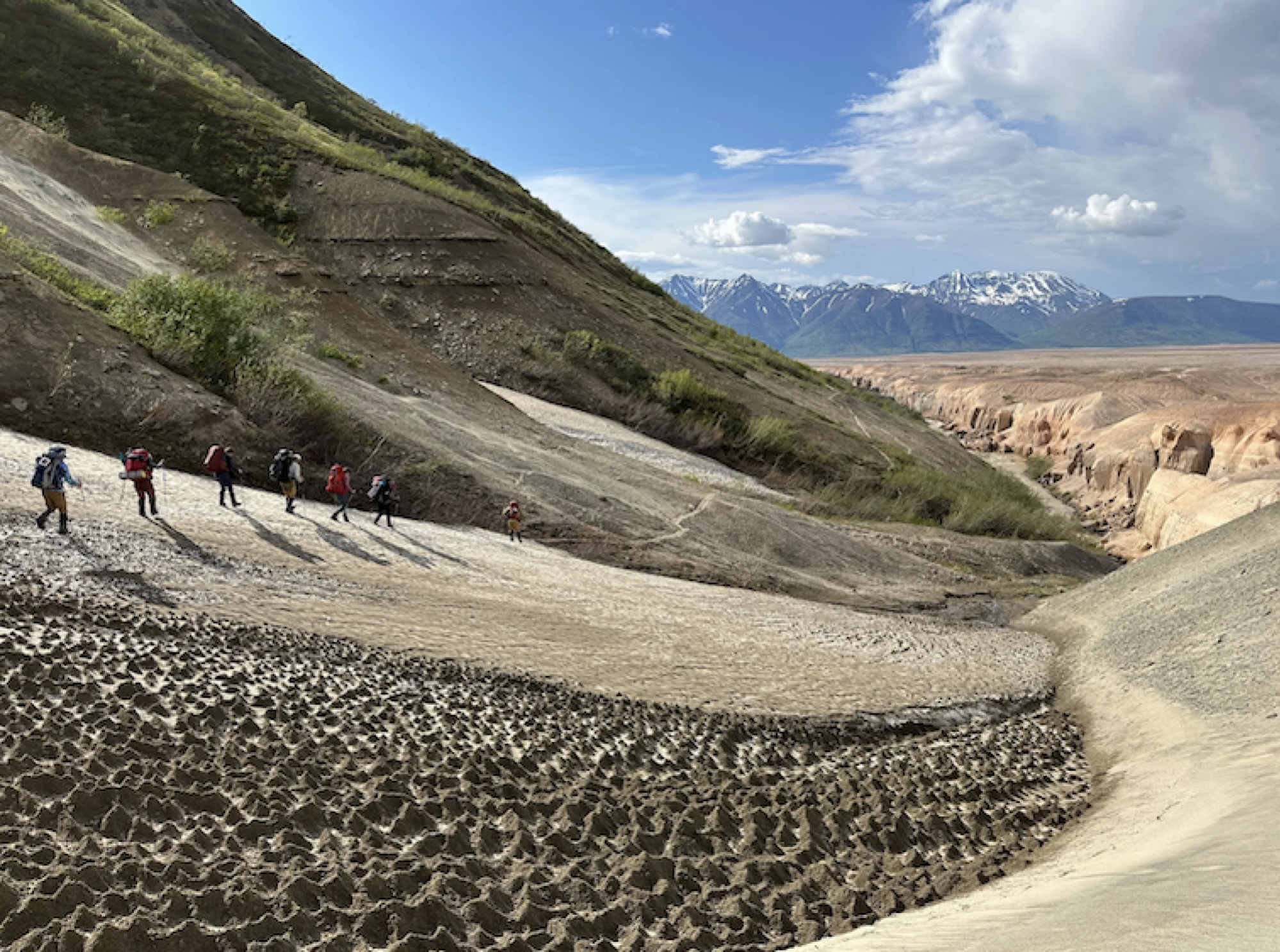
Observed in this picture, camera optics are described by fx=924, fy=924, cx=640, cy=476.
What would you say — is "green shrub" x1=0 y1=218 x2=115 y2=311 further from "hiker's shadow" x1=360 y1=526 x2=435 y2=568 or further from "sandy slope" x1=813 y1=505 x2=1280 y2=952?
"sandy slope" x1=813 y1=505 x2=1280 y2=952

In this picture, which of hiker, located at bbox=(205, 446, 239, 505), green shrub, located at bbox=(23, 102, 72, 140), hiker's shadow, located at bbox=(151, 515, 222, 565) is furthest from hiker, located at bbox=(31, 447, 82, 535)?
green shrub, located at bbox=(23, 102, 72, 140)

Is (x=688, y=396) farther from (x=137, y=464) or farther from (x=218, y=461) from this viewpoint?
(x=137, y=464)

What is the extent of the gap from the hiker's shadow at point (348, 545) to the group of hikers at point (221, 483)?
1.07m

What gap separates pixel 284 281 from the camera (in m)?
27.3

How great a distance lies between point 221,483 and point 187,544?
117 inches

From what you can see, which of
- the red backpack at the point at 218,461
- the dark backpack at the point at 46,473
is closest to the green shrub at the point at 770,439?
the red backpack at the point at 218,461

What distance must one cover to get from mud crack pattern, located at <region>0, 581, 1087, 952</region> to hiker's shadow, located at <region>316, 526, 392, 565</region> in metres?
4.11

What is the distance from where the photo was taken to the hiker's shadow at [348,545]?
44.1ft

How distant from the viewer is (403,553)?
1438 cm

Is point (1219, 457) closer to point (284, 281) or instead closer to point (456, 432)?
point (456, 432)

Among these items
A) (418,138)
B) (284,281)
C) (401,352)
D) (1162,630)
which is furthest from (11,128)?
(1162,630)

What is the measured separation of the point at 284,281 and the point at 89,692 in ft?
73.4

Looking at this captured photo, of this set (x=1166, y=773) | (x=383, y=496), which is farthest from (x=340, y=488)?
(x=1166, y=773)

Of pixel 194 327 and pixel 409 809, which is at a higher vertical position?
pixel 194 327
